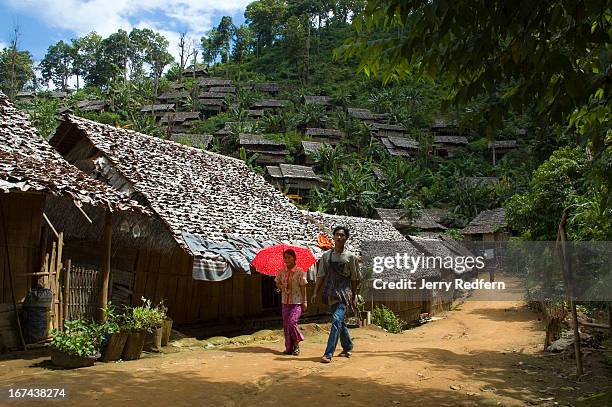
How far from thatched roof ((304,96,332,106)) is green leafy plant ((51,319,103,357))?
51454mm

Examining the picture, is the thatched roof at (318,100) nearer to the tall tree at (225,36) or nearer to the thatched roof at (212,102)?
the thatched roof at (212,102)

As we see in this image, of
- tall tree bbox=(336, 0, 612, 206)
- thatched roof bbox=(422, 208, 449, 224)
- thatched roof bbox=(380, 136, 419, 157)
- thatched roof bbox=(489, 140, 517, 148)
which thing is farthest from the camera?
thatched roof bbox=(489, 140, 517, 148)

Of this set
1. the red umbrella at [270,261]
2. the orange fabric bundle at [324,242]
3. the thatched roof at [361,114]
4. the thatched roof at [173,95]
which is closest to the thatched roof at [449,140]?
the thatched roof at [361,114]

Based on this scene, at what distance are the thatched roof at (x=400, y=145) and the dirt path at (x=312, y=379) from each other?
4147cm

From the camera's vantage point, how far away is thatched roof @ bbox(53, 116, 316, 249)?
1038 centimetres

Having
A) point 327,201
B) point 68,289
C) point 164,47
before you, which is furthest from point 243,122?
point 68,289

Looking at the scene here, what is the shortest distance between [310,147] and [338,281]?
38.8m

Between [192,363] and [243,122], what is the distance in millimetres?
43848

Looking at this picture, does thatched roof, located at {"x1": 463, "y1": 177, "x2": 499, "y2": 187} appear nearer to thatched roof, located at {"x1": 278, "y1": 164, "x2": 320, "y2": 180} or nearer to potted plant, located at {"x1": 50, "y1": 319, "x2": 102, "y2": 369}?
thatched roof, located at {"x1": 278, "y1": 164, "x2": 320, "y2": 180}

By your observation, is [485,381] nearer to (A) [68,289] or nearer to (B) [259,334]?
(B) [259,334]

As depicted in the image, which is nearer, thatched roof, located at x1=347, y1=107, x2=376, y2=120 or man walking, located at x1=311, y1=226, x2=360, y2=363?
A: man walking, located at x1=311, y1=226, x2=360, y2=363

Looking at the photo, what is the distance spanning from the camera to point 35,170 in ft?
24.1

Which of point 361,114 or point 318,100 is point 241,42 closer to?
point 318,100

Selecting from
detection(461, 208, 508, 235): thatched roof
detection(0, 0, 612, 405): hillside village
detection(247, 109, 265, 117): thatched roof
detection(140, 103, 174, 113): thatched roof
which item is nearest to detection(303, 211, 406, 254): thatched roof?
detection(0, 0, 612, 405): hillside village
